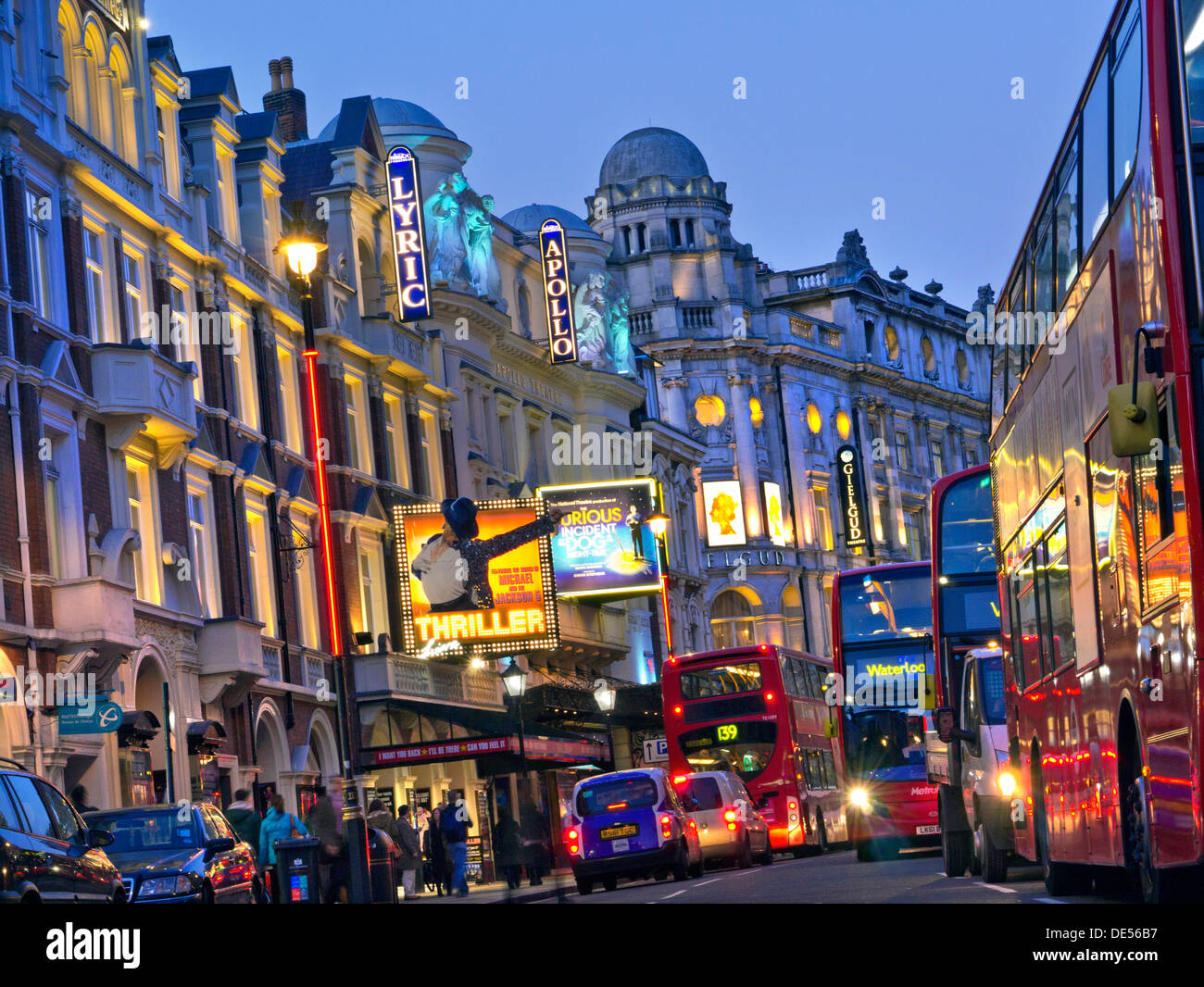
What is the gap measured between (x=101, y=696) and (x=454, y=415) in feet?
75.2

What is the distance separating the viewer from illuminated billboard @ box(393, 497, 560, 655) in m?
44.1

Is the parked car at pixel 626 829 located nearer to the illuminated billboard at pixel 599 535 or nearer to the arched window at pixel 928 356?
the illuminated billboard at pixel 599 535

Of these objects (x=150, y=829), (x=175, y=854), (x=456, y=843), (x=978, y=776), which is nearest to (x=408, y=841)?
(x=456, y=843)

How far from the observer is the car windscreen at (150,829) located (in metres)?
19.9

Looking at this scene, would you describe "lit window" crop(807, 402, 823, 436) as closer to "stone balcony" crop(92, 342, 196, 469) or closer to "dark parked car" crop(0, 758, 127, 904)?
"stone balcony" crop(92, 342, 196, 469)

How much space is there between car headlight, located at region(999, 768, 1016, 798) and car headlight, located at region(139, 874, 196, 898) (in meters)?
7.58

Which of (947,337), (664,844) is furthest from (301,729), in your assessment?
(947,337)

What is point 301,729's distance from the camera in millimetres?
38469

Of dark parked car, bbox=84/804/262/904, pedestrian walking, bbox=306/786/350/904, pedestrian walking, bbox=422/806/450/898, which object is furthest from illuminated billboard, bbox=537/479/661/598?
dark parked car, bbox=84/804/262/904

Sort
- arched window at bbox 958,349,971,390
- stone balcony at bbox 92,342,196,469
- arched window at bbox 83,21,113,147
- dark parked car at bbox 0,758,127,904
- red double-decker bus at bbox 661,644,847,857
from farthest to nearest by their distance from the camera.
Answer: arched window at bbox 958,349,971,390
red double-decker bus at bbox 661,644,847,857
arched window at bbox 83,21,113,147
stone balcony at bbox 92,342,196,469
dark parked car at bbox 0,758,127,904

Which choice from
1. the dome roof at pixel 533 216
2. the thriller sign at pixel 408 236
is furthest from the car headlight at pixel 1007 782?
the dome roof at pixel 533 216

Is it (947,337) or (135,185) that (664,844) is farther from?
(947,337)

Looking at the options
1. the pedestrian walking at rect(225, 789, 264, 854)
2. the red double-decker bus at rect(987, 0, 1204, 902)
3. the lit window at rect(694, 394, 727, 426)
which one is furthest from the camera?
the lit window at rect(694, 394, 727, 426)

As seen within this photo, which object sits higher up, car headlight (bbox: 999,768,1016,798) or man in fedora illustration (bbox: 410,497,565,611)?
man in fedora illustration (bbox: 410,497,565,611)
